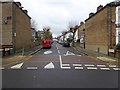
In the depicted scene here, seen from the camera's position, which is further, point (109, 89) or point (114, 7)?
point (114, 7)

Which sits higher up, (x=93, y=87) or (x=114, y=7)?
(x=114, y=7)

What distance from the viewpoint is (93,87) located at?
32.3ft

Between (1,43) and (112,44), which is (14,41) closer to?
(1,43)

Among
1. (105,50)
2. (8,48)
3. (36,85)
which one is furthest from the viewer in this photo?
(105,50)

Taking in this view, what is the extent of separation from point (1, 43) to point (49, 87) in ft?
86.9

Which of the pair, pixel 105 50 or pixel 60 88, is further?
pixel 105 50

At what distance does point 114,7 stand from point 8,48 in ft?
48.4

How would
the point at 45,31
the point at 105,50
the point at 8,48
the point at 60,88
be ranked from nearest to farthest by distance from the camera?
the point at 60,88 → the point at 8,48 → the point at 105,50 → the point at 45,31

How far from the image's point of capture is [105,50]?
115 feet

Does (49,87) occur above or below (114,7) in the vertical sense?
below

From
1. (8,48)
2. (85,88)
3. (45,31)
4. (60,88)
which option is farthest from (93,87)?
(45,31)

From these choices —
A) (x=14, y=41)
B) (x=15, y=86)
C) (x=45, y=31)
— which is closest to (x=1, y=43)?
(x=14, y=41)

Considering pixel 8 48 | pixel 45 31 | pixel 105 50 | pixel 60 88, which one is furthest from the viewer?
pixel 45 31

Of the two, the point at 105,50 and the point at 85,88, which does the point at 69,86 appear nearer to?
the point at 85,88
